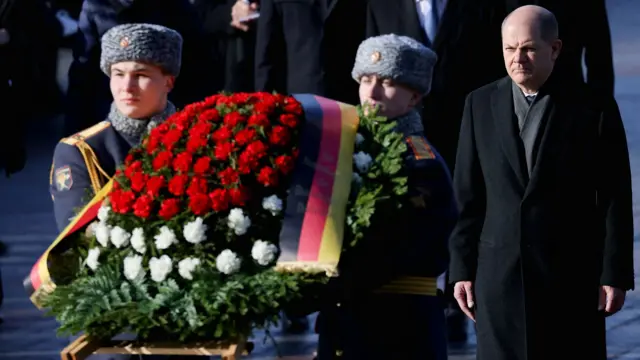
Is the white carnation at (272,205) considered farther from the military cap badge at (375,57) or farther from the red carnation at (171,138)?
the military cap badge at (375,57)

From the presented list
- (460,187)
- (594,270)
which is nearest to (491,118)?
(460,187)

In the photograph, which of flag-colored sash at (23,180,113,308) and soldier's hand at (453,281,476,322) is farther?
soldier's hand at (453,281,476,322)

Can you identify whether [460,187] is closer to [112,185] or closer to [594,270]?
[594,270]

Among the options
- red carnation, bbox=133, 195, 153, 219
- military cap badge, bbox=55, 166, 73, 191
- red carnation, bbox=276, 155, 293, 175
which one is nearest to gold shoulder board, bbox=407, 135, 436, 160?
red carnation, bbox=276, 155, 293, 175

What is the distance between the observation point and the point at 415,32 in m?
Answer: 7.64

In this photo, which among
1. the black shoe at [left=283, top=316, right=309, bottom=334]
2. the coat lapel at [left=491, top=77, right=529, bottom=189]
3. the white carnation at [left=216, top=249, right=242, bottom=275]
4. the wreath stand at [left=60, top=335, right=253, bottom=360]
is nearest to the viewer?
the wreath stand at [left=60, top=335, right=253, bottom=360]

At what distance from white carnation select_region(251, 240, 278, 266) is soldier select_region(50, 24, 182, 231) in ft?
3.33

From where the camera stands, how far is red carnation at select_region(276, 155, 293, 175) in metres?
4.87

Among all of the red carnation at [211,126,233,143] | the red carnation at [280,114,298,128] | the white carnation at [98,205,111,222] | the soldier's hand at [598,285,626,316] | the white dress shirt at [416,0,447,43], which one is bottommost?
the soldier's hand at [598,285,626,316]

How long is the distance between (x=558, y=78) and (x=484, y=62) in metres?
2.40

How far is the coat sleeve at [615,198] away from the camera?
5.24m

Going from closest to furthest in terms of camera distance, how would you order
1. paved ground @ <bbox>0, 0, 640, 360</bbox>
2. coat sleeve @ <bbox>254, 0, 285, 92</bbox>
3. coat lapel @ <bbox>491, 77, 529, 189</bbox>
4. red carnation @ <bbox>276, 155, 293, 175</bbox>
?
red carnation @ <bbox>276, 155, 293, 175</bbox>, coat lapel @ <bbox>491, 77, 529, 189</bbox>, paved ground @ <bbox>0, 0, 640, 360</bbox>, coat sleeve @ <bbox>254, 0, 285, 92</bbox>

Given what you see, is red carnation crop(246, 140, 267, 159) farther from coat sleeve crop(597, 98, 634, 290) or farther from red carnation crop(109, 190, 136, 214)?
coat sleeve crop(597, 98, 634, 290)

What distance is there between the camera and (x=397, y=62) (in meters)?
5.59
